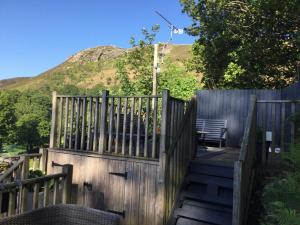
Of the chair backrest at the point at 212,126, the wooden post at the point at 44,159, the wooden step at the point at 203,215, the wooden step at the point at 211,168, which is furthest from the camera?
the chair backrest at the point at 212,126

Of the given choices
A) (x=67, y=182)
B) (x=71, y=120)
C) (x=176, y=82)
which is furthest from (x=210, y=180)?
(x=176, y=82)

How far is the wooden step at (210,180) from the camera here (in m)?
4.80

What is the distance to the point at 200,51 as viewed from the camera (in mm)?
17156

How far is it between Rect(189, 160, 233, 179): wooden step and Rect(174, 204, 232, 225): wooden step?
25.4 inches

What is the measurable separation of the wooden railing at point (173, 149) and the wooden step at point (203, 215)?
0.21 m

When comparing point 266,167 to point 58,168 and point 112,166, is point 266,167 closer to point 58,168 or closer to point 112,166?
point 112,166

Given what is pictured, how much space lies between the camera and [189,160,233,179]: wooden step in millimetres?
4984

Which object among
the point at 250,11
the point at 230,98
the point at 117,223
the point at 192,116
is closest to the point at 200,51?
the point at 250,11

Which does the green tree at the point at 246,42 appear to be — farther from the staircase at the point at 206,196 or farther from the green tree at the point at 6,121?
the green tree at the point at 6,121

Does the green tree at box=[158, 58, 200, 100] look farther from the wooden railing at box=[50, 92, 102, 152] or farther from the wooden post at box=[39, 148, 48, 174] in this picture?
the wooden post at box=[39, 148, 48, 174]

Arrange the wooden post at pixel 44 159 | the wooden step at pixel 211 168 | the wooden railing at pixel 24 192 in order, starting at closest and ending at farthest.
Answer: the wooden railing at pixel 24 192 < the wooden step at pixel 211 168 < the wooden post at pixel 44 159

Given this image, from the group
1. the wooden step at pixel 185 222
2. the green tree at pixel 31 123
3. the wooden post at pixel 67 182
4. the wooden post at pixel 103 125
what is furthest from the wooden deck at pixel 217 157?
the green tree at pixel 31 123

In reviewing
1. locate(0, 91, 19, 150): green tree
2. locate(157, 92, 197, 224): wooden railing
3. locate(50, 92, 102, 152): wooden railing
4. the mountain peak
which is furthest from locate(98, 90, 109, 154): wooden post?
the mountain peak

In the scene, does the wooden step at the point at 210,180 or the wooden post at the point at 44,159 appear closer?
the wooden step at the point at 210,180
